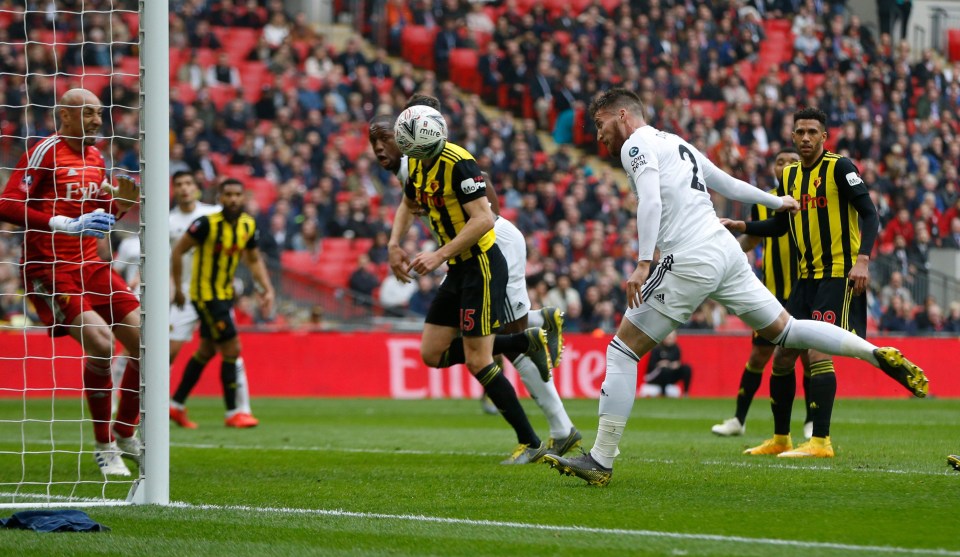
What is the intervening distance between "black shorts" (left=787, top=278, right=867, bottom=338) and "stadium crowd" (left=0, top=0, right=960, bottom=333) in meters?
10.9

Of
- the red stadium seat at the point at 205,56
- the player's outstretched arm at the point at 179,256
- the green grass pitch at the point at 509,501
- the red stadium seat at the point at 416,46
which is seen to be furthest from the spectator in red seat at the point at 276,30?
the green grass pitch at the point at 509,501

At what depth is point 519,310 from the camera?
363 inches

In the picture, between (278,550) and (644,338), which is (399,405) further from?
(278,550)

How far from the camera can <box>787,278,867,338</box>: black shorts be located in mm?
8758

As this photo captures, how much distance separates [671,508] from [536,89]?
2168cm

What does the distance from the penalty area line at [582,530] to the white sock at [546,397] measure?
113 inches

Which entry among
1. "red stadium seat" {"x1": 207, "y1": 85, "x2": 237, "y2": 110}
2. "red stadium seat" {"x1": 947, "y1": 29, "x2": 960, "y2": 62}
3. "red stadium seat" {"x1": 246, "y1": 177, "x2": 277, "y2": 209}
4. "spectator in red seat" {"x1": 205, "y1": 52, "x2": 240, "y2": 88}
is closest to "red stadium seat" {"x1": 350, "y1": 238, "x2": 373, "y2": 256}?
"red stadium seat" {"x1": 246, "y1": 177, "x2": 277, "y2": 209}

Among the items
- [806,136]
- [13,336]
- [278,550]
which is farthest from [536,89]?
[278,550]

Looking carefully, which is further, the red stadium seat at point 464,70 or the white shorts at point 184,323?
the red stadium seat at point 464,70

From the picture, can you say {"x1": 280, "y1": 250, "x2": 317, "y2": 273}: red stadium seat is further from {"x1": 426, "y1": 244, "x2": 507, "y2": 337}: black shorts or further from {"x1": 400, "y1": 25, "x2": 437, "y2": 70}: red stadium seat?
{"x1": 426, "y1": 244, "x2": 507, "y2": 337}: black shorts

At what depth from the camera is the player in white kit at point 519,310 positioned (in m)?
8.81

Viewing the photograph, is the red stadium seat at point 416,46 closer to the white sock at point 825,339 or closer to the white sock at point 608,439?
the white sock at point 825,339

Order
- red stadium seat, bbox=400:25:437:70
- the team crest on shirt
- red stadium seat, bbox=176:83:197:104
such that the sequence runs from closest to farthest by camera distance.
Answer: the team crest on shirt
red stadium seat, bbox=176:83:197:104
red stadium seat, bbox=400:25:437:70

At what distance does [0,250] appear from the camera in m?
19.4
